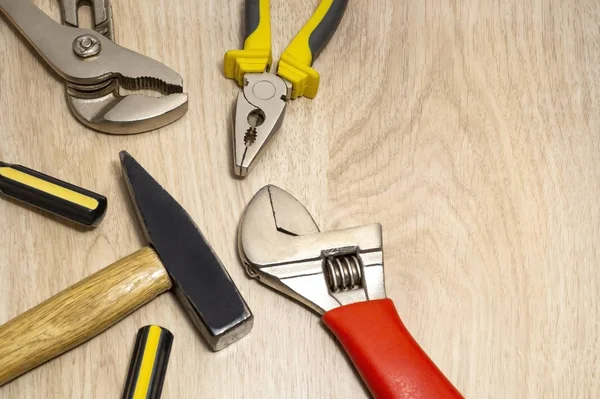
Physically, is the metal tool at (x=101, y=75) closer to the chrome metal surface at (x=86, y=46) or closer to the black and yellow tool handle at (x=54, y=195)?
the chrome metal surface at (x=86, y=46)

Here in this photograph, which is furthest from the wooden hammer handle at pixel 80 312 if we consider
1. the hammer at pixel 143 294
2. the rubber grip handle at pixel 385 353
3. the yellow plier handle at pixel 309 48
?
the yellow plier handle at pixel 309 48

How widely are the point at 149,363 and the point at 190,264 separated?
0.46ft

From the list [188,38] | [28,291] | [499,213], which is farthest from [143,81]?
[499,213]

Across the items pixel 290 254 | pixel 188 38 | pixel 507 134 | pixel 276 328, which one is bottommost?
pixel 276 328

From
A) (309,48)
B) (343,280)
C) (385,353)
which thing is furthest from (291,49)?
(385,353)

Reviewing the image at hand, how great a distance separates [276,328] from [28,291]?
1.15 ft

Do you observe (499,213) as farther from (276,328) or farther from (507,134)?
(276,328)

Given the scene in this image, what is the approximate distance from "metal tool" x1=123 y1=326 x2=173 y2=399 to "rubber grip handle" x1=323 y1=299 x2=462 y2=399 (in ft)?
0.73

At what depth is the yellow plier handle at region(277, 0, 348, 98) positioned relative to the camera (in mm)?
1075

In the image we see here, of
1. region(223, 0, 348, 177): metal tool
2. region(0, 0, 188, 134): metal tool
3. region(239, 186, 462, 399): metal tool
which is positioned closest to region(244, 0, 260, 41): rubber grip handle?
region(223, 0, 348, 177): metal tool

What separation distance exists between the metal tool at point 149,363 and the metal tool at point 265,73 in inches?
10.6

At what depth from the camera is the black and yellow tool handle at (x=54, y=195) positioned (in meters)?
0.95

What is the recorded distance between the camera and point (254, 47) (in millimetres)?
1075

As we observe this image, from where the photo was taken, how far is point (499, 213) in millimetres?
1070
